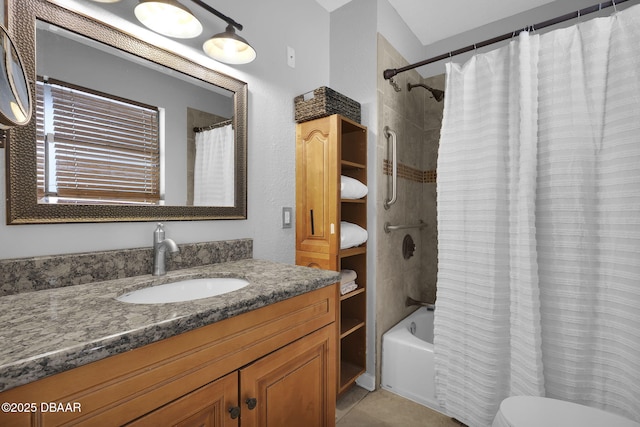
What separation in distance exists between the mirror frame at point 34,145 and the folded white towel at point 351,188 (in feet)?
2.54

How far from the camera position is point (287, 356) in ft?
2.98

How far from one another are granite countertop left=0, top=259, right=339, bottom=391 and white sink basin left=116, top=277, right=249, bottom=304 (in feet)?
0.11

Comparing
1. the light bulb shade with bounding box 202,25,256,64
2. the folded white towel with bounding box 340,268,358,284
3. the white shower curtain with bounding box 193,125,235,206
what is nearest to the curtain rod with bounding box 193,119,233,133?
the white shower curtain with bounding box 193,125,235,206

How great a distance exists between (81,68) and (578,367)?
89.0 inches

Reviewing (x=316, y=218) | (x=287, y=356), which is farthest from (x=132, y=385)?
(x=316, y=218)

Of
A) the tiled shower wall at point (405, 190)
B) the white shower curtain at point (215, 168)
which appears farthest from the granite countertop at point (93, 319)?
the tiled shower wall at point (405, 190)

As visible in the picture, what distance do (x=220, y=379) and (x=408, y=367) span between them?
4.57 ft

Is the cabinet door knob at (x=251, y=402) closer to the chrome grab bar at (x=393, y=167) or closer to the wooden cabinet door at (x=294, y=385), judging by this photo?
the wooden cabinet door at (x=294, y=385)

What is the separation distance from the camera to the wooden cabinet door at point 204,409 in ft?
2.04

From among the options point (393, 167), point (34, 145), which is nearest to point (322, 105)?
point (393, 167)

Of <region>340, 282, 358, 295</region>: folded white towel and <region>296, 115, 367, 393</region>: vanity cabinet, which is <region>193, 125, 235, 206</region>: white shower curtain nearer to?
<region>296, 115, 367, 393</region>: vanity cabinet

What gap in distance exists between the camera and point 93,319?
2.07 feet

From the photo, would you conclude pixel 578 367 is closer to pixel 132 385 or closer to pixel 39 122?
pixel 132 385

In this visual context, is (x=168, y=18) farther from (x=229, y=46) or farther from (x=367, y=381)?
(x=367, y=381)
